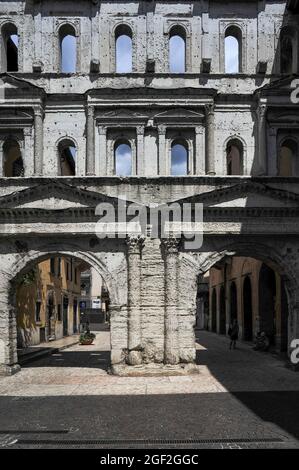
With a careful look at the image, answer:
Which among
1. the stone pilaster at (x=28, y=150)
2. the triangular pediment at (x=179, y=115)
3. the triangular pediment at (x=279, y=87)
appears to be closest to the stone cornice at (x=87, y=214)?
the stone pilaster at (x=28, y=150)

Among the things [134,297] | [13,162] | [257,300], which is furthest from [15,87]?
[257,300]

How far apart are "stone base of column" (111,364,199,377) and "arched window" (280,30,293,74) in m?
11.7

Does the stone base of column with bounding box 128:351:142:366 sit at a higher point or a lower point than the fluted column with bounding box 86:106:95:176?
lower

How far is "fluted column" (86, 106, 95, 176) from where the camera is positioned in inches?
703

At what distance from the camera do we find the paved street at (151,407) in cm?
900

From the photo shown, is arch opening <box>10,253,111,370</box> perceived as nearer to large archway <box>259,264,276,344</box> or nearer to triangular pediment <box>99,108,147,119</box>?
triangular pediment <box>99,108,147,119</box>

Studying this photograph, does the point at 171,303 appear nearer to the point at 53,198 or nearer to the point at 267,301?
the point at 53,198

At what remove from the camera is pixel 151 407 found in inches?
452

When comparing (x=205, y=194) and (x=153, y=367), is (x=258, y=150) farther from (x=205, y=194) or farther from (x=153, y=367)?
(x=153, y=367)

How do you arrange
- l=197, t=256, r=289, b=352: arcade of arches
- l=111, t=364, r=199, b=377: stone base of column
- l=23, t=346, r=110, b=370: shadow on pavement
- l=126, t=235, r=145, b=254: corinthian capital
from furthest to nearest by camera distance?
l=197, t=256, r=289, b=352: arcade of arches < l=23, t=346, r=110, b=370: shadow on pavement < l=126, t=235, r=145, b=254: corinthian capital < l=111, t=364, r=199, b=377: stone base of column

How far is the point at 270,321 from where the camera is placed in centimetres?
2427

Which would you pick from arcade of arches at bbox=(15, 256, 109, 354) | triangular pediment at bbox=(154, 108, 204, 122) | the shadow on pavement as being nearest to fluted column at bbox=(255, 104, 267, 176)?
triangular pediment at bbox=(154, 108, 204, 122)

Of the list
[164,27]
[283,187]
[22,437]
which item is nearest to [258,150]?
[283,187]

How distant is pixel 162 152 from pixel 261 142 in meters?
3.46
